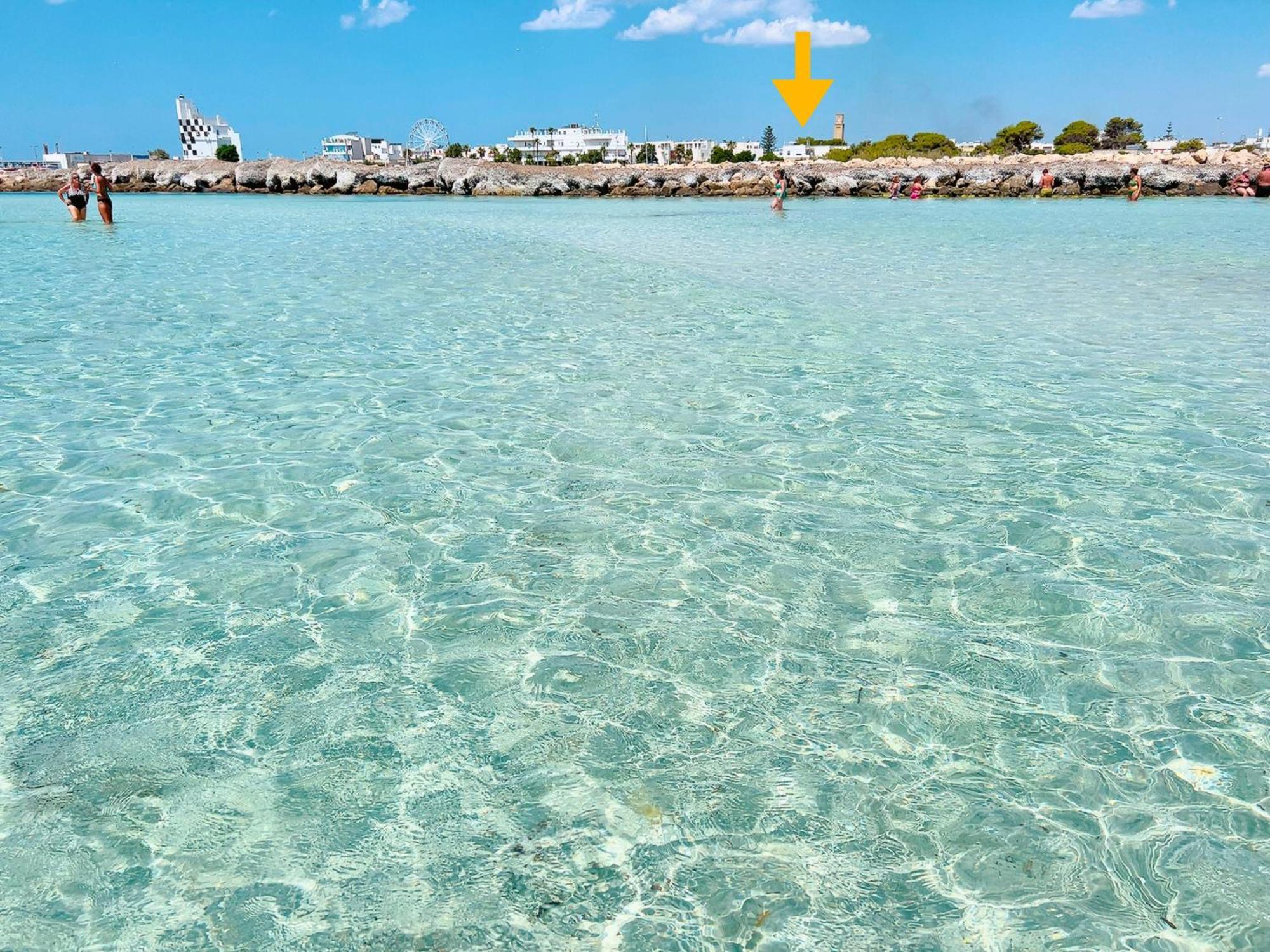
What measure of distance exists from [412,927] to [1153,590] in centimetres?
366

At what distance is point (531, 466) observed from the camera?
5.76 m

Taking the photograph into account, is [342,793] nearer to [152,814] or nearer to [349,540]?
[152,814]

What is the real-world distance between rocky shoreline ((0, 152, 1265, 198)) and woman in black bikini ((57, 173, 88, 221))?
95.9 feet

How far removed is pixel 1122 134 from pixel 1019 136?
16.5m

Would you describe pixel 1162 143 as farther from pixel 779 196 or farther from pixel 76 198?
pixel 76 198

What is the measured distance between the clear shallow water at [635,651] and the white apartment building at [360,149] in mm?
126565

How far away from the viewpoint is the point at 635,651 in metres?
3.67

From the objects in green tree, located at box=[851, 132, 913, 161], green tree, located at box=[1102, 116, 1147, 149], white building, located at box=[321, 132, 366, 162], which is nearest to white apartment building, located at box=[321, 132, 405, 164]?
white building, located at box=[321, 132, 366, 162]

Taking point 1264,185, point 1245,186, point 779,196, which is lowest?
point 779,196

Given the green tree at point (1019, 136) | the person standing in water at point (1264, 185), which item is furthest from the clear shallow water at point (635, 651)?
the green tree at point (1019, 136)

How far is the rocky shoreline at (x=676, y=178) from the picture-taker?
4941 cm

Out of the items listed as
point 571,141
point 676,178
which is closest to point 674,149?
point 571,141

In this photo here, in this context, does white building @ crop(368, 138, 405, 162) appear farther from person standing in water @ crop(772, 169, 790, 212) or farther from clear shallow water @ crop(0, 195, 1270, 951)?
clear shallow water @ crop(0, 195, 1270, 951)

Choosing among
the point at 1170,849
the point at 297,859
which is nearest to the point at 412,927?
the point at 297,859
